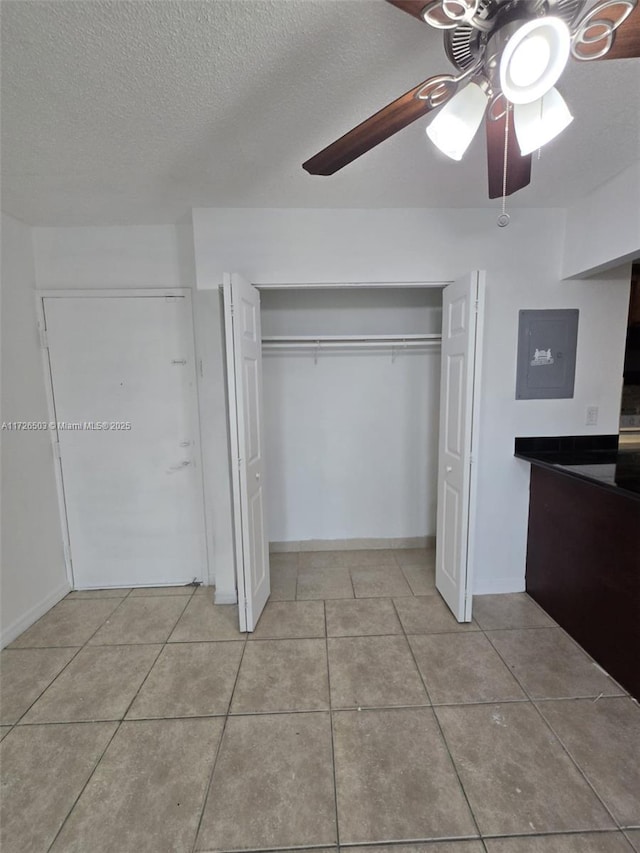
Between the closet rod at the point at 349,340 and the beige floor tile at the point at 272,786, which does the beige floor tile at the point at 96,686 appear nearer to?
the beige floor tile at the point at 272,786

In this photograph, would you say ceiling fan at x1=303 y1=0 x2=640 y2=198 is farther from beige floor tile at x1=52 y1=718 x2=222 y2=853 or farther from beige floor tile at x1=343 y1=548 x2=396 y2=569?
beige floor tile at x1=343 y1=548 x2=396 y2=569

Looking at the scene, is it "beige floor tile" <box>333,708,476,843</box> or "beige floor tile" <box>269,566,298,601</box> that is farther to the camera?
"beige floor tile" <box>269,566,298,601</box>

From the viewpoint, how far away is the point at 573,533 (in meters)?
1.96

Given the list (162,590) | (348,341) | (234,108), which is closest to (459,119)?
(234,108)

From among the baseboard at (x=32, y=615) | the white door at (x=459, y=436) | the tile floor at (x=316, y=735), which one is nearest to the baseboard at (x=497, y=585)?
the tile floor at (x=316, y=735)

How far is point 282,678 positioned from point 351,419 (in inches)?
72.2

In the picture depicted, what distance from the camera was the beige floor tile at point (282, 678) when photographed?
5.23ft

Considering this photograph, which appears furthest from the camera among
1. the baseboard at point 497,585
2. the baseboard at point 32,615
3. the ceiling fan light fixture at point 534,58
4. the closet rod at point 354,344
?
the closet rod at point 354,344

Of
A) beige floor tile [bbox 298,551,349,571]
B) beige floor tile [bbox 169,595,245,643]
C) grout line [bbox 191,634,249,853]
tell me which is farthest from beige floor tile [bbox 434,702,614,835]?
beige floor tile [bbox 298,551,349,571]

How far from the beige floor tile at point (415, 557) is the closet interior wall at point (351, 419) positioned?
77 mm

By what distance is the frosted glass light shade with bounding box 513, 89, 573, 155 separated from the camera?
95cm

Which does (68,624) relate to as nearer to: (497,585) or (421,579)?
(421,579)

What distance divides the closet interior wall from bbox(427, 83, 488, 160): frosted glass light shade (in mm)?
1613

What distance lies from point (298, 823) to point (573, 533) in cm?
187
